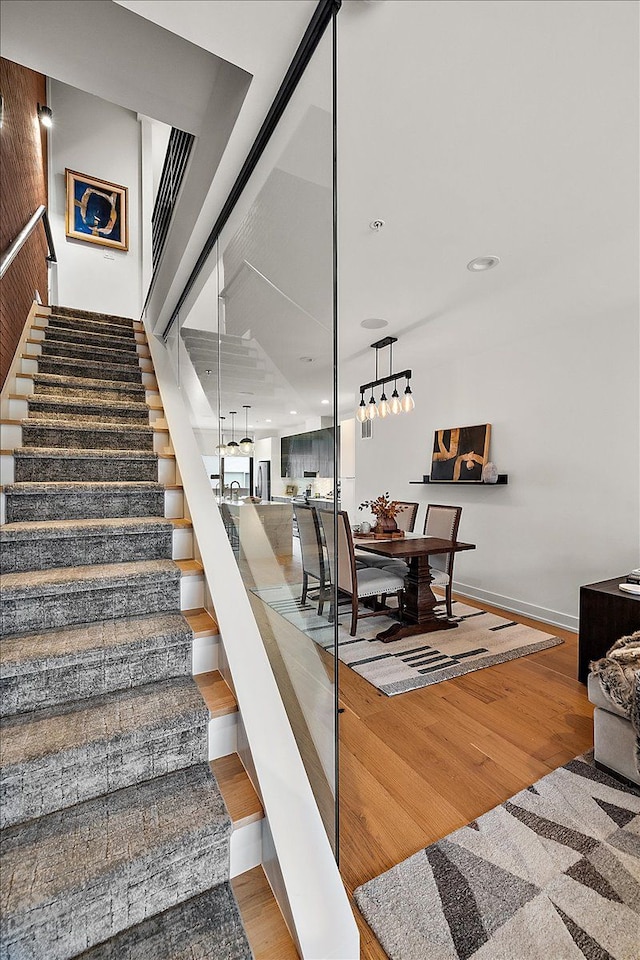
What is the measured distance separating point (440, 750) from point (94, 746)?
4.92 ft

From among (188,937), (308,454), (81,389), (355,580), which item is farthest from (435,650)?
(81,389)

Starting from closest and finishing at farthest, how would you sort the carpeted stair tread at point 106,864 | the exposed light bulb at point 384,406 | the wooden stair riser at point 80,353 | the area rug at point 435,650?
the carpeted stair tread at point 106,864 → the area rug at point 435,650 → the wooden stair riser at point 80,353 → the exposed light bulb at point 384,406

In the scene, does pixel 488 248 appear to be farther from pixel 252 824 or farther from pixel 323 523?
pixel 252 824

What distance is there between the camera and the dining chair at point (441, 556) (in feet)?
12.2

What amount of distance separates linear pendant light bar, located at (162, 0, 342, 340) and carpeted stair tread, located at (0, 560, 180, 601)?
5.17 ft

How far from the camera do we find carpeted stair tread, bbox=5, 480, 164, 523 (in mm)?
1767

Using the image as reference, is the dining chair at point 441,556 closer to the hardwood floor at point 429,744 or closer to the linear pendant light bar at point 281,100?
the hardwood floor at point 429,744

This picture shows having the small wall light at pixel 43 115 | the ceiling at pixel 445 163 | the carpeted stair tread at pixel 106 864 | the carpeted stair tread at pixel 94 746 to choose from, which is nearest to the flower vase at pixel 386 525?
the ceiling at pixel 445 163

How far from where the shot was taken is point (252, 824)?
3.58 ft

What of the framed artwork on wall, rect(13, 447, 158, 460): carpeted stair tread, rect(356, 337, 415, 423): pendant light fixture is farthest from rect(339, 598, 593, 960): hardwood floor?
the framed artwork on wall

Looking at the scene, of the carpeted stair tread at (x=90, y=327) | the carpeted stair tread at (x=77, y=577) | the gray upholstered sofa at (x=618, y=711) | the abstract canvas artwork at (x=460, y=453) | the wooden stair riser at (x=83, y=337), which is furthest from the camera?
the abstract canvas artwork at (x=460, y=453)

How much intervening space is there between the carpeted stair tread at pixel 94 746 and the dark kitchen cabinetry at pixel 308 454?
756 millimetres

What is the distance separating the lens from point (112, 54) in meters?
1.34

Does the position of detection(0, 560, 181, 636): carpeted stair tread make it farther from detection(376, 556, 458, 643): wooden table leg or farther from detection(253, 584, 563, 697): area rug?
detection(376, 556, 458, 643): wooden table leg
